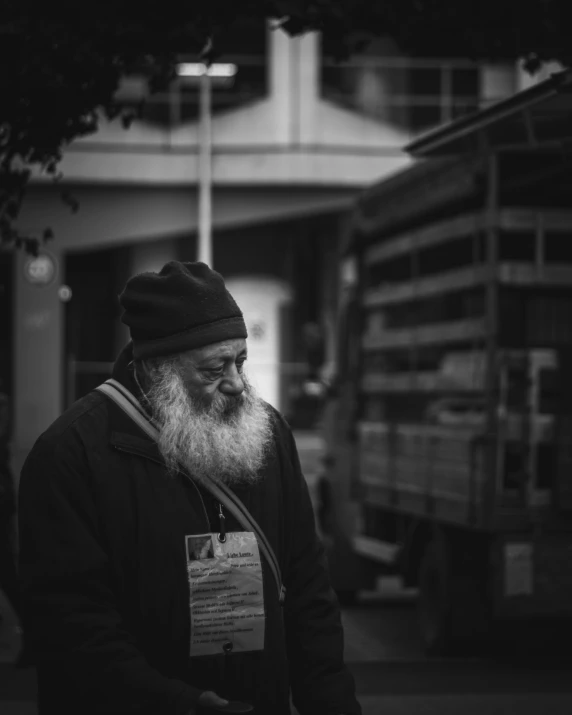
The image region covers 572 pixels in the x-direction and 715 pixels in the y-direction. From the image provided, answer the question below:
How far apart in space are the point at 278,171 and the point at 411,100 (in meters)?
3.39

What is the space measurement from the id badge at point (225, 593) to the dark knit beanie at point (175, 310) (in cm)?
44

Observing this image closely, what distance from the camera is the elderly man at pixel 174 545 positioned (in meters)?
2.86

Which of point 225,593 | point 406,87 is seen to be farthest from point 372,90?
point 225,593

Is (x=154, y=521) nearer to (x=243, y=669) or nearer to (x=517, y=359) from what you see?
(x=243, y=669)

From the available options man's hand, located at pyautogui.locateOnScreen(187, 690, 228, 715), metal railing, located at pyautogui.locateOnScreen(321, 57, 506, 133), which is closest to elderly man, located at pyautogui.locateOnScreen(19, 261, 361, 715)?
man's hand, located at pyautogui.locateOnScreen(187, 690, 228, 715)

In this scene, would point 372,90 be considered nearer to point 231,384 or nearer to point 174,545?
point 231,384

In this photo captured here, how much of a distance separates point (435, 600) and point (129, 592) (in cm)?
606

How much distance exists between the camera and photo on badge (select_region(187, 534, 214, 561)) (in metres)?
3.00

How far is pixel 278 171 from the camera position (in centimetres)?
2344

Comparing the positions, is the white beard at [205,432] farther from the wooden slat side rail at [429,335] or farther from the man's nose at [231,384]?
the wooden slat side rail at [429,335]

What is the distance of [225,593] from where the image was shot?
3.03m

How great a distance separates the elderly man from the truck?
12.6 ft

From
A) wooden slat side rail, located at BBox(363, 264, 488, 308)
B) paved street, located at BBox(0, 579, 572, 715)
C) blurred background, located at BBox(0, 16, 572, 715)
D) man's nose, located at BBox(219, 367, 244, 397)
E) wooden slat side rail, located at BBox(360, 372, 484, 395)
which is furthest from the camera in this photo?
wooden slat side rail, located at BBox(360, 372, 484, 395)

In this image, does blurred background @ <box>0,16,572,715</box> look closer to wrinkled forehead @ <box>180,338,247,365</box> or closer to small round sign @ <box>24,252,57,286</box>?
wrinkled forehead @ <box>180,338,247,365</box>
